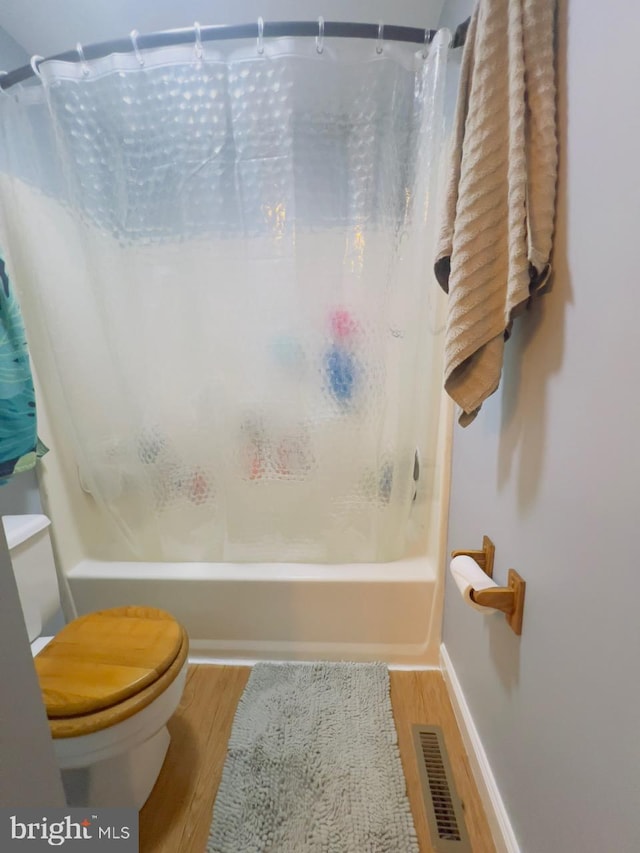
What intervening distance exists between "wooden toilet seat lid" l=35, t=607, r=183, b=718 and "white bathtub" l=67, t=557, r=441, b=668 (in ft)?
0.87

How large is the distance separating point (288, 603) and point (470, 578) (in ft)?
2.41

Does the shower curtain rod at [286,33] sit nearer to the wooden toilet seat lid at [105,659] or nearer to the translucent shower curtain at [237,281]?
the translucent shower curtain at [237,281]

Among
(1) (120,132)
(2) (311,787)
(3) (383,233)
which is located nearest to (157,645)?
(2) (311,787)

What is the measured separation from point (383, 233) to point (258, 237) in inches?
14.6

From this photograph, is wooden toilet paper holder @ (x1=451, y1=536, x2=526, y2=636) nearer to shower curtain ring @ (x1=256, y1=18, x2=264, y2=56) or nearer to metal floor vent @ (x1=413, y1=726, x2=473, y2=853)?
metal floor vent @ (x1=413, y1=726, x2=473, y2=853)

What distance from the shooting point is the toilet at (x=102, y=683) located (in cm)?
84

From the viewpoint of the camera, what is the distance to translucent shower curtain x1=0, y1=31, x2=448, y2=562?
1067 millimetres

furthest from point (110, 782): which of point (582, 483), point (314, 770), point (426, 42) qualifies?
point (426, 42)

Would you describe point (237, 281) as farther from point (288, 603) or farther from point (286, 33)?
point (288, 603)

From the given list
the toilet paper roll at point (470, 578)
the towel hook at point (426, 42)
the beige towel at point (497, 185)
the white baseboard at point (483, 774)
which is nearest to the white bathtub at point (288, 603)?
the white baseboard at point (483, 774)

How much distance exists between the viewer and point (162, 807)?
3.30ft

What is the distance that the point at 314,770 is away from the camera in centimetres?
106

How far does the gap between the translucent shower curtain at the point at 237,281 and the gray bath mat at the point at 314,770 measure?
435 mm

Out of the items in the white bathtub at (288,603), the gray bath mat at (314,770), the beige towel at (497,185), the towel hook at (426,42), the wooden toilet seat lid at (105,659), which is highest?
the towel hook at (426,42)
